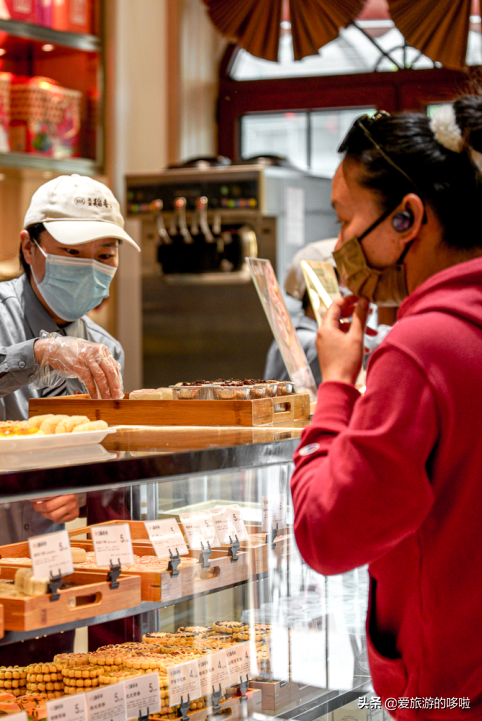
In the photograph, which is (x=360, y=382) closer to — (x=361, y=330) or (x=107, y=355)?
(x=107, y=355)

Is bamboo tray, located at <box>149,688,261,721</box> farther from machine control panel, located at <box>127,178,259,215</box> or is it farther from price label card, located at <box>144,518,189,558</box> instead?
machine control panel, located at <box>127,178,259,215</box>

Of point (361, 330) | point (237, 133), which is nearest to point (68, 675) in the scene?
point (361, 330)

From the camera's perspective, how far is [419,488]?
1027 mm

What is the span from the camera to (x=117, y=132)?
16.8 feet

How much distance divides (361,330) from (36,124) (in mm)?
3785

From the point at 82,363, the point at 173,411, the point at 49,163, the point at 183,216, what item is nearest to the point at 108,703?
the point at 173,411

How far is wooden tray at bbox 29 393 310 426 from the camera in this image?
1.71 m

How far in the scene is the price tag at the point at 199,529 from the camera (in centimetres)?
164

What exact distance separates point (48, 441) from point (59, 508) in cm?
10

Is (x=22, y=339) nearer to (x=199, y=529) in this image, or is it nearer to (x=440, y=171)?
(x=199, y=529)

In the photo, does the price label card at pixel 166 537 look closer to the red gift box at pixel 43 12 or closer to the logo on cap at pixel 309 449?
the logo on cap at pixel 309 449

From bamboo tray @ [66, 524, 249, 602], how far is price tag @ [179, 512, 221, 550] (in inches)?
0.7

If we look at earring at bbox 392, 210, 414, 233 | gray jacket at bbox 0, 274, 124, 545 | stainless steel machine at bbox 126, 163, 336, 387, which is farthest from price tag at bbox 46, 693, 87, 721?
stainless steel machine at bbox 126, 163, 336, 387

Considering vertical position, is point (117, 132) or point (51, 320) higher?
point (117, 132)
